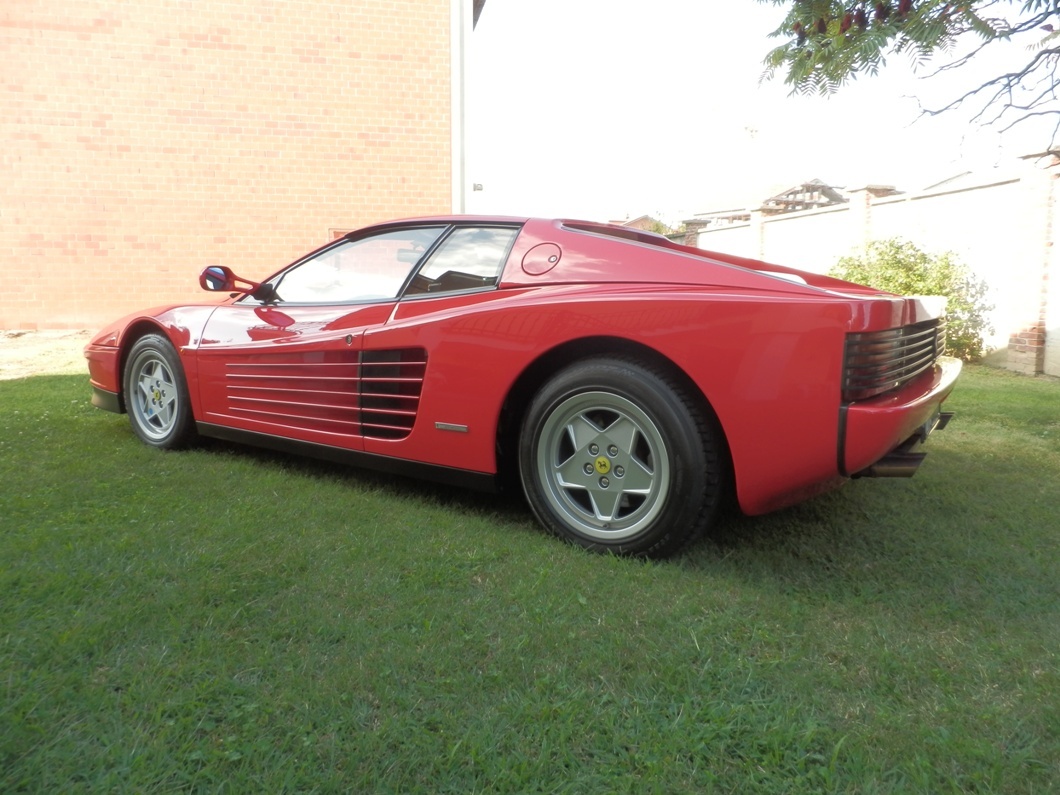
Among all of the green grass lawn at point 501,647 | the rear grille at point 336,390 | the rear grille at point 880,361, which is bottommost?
the green grass lawn at point 501,647

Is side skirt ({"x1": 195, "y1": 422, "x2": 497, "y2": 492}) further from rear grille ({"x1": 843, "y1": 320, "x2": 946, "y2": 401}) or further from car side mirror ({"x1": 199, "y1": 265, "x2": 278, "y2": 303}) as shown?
rear grille ({"x1": 843, "y1": 320, "x2": 946, "y2": 401})

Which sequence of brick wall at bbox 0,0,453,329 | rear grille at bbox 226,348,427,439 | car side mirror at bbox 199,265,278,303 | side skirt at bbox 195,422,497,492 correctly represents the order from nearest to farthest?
side skirt at bbox 195,422,497,492, rear grille at bbox 226,348,427,439, car side mirror at bbox 199,265,278,303, brick wall at bbox 0,0,453,329

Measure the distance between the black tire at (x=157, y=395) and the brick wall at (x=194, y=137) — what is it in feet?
24.6

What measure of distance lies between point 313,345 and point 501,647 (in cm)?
193

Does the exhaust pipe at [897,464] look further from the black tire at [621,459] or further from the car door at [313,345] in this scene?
the car door at [313,345]

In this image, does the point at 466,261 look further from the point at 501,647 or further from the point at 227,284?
the point at 501,647

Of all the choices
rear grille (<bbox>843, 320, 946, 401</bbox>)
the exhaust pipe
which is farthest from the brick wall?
the exhaust pipe

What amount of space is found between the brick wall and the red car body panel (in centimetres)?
799

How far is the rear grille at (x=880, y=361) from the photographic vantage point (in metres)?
2.57

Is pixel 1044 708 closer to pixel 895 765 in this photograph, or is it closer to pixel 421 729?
pixel 895 765

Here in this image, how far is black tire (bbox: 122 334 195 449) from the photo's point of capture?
4.38 metres

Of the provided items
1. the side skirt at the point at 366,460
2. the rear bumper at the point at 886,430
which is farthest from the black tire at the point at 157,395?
the rear bumper at the point at 886,430

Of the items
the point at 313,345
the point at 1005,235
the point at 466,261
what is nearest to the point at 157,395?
the point at 313,345

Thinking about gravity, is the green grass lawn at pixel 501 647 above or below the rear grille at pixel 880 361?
below
